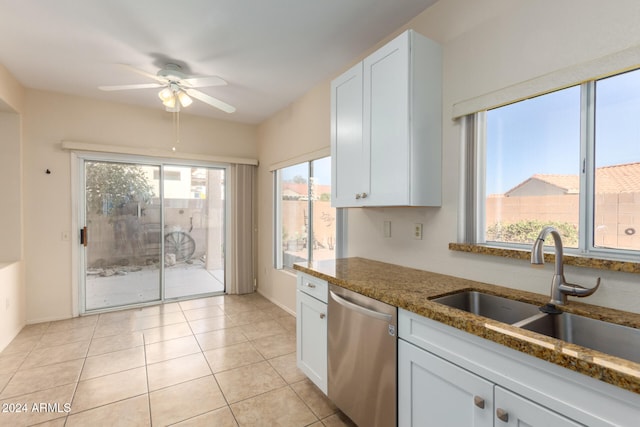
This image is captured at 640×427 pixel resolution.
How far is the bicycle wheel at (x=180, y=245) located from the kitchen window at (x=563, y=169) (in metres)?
3.89

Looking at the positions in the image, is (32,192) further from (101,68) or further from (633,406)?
(633,406)

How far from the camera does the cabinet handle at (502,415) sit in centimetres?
102

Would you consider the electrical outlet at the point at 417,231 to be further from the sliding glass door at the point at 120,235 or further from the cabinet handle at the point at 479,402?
the sliding glass door at the point at 120,235

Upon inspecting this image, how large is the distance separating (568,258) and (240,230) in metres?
4.07

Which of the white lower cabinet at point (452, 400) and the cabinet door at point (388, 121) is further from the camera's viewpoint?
the cabinet door at point (388, 121)

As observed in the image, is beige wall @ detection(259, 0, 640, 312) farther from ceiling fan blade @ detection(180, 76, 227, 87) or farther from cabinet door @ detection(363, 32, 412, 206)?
ceiling fan blade @ detection(180, 76, 227, 87)

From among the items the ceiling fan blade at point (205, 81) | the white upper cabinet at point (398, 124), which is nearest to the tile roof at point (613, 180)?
the white upper cabinet at point (398, 124)

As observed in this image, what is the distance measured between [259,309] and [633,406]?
368 centimetres

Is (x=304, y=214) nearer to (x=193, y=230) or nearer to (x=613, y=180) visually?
(x=193, y=230)

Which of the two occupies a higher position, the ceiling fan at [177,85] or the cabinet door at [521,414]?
the ceiling fan at [177,85]

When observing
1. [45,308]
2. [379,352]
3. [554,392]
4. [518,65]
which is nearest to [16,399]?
[45,308]

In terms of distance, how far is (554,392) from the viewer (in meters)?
0.92

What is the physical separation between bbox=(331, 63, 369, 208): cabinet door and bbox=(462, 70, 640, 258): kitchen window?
0.69 meters

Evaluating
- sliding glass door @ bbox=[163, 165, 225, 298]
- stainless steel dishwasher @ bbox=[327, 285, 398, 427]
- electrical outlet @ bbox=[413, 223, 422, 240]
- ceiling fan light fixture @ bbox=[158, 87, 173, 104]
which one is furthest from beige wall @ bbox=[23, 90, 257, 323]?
electrical outlet @ bbox=[413, 223, 422, 240]
